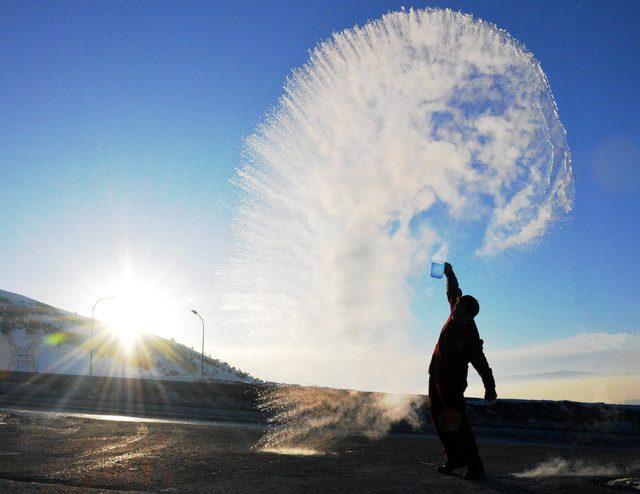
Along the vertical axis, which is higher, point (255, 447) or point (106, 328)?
point (106, 328)

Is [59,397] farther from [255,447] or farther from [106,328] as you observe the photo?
[106,328]

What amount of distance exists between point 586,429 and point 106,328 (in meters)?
69.1

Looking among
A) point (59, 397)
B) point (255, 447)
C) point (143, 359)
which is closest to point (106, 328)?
point (143, 359)

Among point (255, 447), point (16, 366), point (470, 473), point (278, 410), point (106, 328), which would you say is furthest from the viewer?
point (106, 328)

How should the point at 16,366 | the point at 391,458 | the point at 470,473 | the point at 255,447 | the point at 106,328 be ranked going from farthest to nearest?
1. the point at 106,328
2. the point at 16,366
3. the point at 255,447
4. the point at 391,458
5. the point at 470,473

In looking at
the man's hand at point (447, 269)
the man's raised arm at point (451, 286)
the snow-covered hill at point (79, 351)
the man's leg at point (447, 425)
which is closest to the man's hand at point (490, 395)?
the man's leg at point (447, 425)

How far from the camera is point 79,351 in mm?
59031

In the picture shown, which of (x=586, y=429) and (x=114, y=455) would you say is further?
(x=586, y=429)

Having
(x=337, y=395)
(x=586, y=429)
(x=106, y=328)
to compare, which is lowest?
(x=586, y=429)

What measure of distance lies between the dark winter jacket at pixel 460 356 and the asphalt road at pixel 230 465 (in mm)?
A: 973

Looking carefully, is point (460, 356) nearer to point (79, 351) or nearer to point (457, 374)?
Result: point (457, 374)

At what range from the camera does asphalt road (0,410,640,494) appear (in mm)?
4645

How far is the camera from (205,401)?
17797 millimetres

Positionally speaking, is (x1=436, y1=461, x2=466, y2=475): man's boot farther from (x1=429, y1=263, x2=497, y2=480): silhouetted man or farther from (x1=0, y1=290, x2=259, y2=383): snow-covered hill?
(x1=0, y1=290, x2=259, y2=383): snow-covered hill
